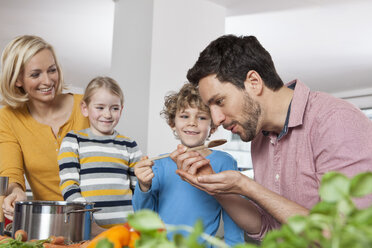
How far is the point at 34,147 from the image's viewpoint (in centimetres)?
166

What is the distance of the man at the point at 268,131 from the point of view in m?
1.02

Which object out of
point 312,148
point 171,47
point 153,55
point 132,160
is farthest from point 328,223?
point 171,47

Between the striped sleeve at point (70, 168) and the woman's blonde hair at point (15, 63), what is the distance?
272 millimetres

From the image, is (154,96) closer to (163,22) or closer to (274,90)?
(163,22)

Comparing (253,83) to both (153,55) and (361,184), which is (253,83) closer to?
→ (361,184)

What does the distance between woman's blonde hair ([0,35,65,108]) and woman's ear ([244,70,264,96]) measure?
947mm

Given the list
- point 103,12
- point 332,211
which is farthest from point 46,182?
point 103,12

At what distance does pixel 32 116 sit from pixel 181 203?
0.82m

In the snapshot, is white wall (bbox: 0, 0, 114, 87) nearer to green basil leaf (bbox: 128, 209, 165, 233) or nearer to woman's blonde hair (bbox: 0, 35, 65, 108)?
woman's blonde hair (bbox: 0, 35, 65, 108)

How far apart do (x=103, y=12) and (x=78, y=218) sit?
3897 millimetres

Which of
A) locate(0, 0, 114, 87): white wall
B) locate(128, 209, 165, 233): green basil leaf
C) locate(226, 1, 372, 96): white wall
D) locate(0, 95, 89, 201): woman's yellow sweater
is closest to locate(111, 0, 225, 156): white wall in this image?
locate(0, 0, 114, 87): white wall

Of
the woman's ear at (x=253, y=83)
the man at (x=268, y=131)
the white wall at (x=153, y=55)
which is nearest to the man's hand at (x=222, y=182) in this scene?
the man at (x=268, y=131)

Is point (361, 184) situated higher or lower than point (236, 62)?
lower

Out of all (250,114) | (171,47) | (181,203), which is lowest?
(181,203)
